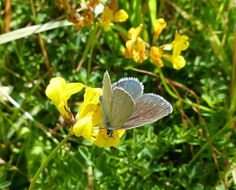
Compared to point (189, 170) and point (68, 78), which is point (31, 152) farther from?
point (189, 170)

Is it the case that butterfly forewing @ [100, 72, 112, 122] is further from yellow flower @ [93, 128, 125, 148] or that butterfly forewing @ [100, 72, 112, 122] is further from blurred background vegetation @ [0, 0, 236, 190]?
blurred background vegetation @ [0, 0, 236, 190]

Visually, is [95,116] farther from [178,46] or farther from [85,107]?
[178,46]

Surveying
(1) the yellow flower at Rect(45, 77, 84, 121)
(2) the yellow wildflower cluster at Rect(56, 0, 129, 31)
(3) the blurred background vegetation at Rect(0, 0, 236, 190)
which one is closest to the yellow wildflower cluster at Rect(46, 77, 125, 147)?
(1) the yellow flower at Rect(45, 77, 84, 121)

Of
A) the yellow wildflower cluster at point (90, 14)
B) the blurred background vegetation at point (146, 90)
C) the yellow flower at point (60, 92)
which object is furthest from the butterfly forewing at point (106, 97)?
the yellow wildflower cluster at point (90, 14)

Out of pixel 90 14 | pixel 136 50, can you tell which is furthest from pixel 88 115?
pixel 136 50

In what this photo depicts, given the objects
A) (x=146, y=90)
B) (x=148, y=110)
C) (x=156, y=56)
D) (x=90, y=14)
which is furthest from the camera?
(x=146, y=90)

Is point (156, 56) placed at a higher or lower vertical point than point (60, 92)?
lower
